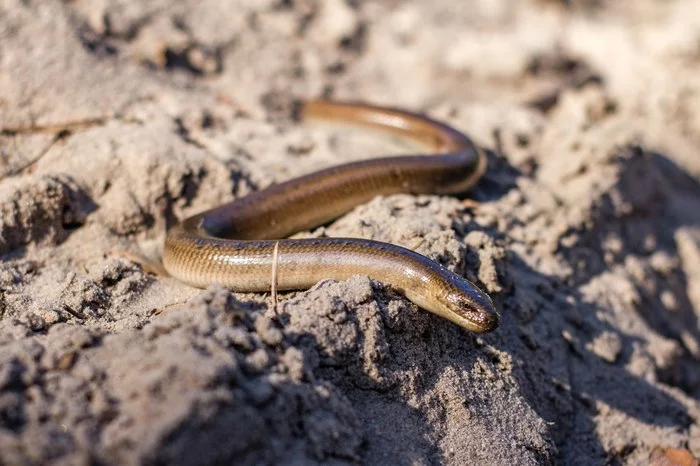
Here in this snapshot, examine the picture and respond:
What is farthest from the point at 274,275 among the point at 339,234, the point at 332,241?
the point at 339,234

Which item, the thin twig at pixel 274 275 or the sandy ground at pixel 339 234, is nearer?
the sandy ground at pixel 339 234

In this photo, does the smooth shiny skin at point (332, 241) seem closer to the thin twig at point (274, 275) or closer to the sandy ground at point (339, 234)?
the thin twig at point (274, 275)

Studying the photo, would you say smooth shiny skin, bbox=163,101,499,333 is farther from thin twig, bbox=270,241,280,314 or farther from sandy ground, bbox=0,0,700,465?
sandy ground, bbox=0,0,700,465

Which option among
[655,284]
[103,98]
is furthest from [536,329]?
[103,98]

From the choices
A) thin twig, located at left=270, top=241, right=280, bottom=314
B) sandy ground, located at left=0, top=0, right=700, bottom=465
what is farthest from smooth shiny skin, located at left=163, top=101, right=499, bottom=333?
sandy ground, located at left=0, top=0, right=700, bottom=465

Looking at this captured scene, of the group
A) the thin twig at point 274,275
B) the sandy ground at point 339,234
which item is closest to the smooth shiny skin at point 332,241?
the thin twig at point 274,275

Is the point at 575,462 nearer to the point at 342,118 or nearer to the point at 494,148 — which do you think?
the point at 494,148
